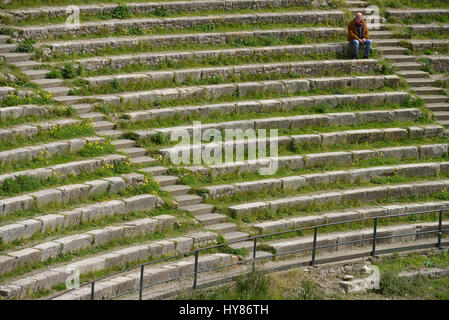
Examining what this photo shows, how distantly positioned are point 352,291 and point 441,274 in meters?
2.27

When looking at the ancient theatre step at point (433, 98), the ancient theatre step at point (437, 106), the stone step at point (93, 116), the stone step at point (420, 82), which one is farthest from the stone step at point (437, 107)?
the stone step at point (93, 116)

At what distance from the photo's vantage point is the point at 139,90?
1812 centimetres

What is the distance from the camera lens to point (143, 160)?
1609 centimetres

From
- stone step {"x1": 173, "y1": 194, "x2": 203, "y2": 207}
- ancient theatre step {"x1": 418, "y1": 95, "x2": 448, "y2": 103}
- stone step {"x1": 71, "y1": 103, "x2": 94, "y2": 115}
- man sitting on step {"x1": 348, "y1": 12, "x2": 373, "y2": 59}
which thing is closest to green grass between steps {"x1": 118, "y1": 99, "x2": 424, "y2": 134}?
ancient theatre step {"x1": 418, "y1": 95, "x2": 448, "y2": 103}

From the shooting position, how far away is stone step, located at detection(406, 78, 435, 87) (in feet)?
71.2

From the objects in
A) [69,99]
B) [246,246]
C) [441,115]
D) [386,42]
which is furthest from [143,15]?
[441,115]

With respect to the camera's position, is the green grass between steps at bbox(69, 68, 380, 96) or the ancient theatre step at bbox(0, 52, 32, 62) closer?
the ancient theatre step at bbox(0, 52, 32, 62)

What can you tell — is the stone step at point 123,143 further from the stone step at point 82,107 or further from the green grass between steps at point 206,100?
the stone step at point 82,107

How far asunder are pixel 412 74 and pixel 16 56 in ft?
37.5

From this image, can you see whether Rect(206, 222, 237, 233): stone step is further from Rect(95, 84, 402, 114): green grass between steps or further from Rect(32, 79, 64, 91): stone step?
Rect(32, 79, 64, 91): stone step

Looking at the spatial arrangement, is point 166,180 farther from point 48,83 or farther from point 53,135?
point 48,83

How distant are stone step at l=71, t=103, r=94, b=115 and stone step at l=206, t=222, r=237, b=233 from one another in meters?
4.13

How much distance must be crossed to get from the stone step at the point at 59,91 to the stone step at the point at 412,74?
10006 millimetres
